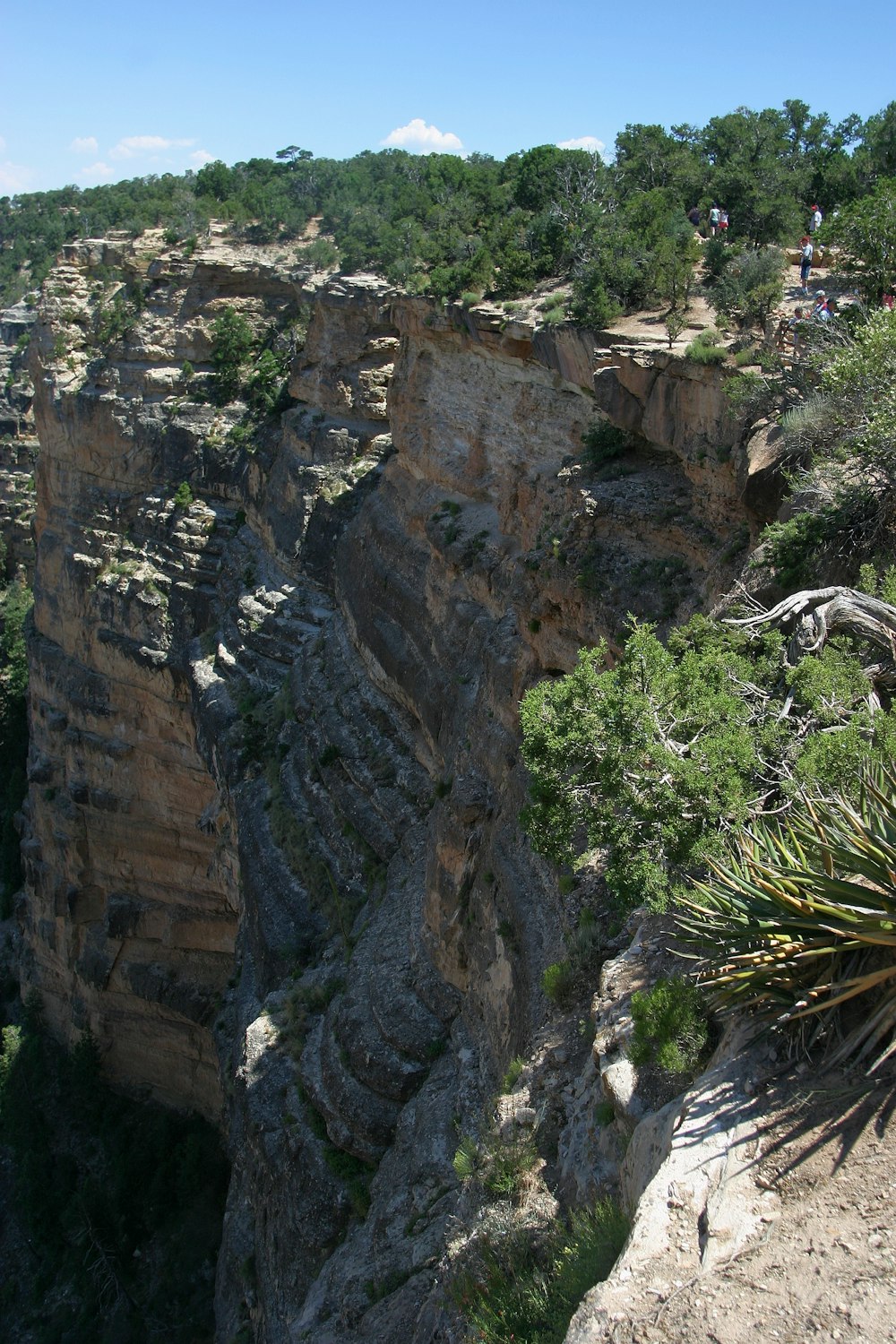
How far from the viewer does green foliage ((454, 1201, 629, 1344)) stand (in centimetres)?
586

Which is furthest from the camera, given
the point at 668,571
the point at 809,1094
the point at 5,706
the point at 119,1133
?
the point at 5,706

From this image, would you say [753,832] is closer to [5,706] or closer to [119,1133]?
[119,1133]

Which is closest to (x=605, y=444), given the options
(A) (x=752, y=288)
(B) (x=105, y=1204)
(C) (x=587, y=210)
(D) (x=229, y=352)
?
(A) (x=752, y=288)

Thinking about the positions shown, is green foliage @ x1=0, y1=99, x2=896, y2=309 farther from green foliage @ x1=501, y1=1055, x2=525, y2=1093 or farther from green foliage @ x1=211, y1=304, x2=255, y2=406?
green foliage @ x1=501, y1=1055, x2=525, y2=1093

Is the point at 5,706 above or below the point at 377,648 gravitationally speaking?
below

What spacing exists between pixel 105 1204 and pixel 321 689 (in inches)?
500

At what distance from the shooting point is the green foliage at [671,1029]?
6461 millimetres

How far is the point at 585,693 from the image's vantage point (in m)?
8.61

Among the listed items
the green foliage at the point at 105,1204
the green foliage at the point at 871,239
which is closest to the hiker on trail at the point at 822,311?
the green foliage at the point at 871,239

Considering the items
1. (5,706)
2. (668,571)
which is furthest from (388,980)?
(5,706)

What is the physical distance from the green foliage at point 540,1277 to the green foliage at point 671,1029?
878 mm

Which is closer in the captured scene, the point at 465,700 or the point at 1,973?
the point at 465,700

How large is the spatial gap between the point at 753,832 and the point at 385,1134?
7.99 m

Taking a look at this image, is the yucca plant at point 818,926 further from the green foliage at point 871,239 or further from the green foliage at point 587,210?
the green foliage at point 587,210
